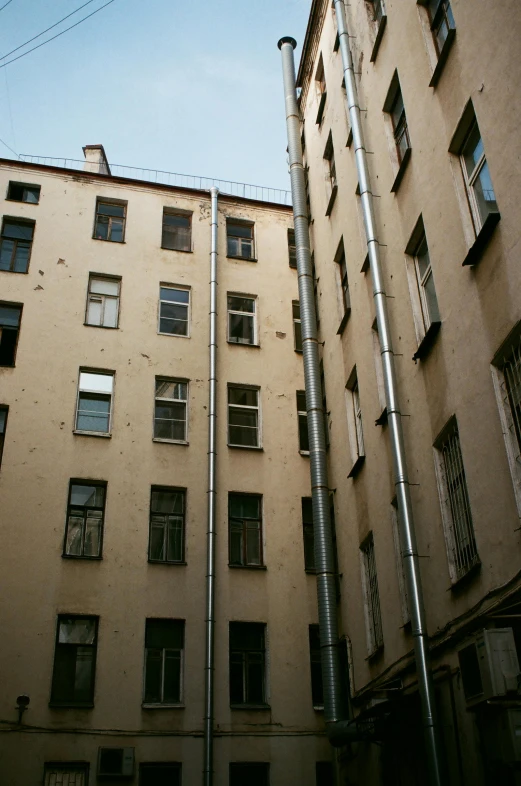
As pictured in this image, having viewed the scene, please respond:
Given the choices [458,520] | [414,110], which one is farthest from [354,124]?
Result: [458,520]

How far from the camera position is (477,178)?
10.2 meters

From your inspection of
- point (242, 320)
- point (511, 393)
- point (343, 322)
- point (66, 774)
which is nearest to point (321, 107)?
point (242, 320)

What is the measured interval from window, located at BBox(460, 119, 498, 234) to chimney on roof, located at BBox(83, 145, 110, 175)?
16.4m

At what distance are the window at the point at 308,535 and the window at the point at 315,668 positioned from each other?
1.45 meters

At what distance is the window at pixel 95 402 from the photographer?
18594mm

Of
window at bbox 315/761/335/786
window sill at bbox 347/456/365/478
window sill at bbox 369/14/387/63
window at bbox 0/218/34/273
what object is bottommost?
window at bbox 315/761/335/786

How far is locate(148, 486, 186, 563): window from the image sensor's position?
1747 centimetres

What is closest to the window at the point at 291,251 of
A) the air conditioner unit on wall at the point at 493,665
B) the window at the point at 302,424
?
the window at the point at 302,424

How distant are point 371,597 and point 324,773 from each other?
15.7ft

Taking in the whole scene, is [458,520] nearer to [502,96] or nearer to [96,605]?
[502,96]

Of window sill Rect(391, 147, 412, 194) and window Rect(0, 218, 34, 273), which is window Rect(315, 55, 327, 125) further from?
window Rect(0, 218, 34, 273)

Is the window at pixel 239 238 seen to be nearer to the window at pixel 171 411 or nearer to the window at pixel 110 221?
the window at pixel 110 221

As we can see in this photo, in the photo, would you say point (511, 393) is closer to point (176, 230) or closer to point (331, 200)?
point (331, 200)

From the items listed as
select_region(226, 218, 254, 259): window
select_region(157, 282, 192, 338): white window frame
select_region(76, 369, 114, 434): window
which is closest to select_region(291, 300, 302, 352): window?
select_region(226, 218, 254, 259): window
